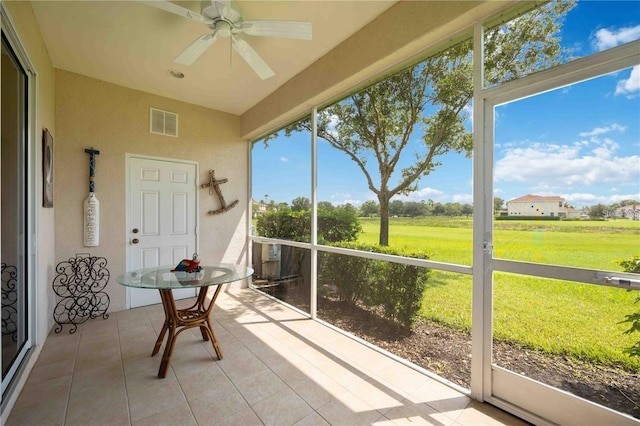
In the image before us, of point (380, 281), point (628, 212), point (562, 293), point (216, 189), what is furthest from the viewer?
point (216, 189)

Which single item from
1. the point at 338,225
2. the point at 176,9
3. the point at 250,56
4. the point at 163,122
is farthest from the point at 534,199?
the point at 163,122

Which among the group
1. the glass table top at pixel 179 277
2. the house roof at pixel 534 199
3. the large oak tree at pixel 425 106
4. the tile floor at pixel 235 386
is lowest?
the tile floor at pixel 235 386

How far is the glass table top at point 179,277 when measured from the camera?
6.57 feet

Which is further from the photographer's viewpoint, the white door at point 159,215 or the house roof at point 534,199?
the white door at point 159,215

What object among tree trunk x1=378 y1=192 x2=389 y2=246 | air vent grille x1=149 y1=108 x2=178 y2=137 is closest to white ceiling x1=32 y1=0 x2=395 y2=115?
air vent grille x1=149 y1=108 x2=178 y2=137

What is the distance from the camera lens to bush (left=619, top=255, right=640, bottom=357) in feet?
4.45

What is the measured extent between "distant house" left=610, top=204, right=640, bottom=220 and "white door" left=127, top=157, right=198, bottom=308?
13.8 ft

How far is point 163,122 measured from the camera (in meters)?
3.78

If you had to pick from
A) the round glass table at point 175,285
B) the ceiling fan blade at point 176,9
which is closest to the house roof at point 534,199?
the round glass table at point 175,285

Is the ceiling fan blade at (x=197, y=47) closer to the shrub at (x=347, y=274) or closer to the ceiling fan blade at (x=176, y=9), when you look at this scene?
the ceiling fan blade at (x=176, y=9)

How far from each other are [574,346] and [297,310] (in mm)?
2693

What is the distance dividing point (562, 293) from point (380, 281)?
145 centimetres

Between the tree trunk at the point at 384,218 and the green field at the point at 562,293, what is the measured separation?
0.67 metres

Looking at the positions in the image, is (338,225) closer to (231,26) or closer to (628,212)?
(231,26)
